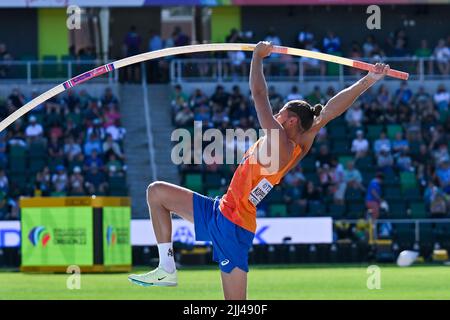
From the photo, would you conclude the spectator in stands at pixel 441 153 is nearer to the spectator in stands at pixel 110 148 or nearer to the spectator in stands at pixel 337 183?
the spectator in stands at pixel 337 183

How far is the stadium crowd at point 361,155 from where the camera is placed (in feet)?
96.0

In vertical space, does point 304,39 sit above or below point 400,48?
above

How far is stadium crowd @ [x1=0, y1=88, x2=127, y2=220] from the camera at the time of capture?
95.6ft

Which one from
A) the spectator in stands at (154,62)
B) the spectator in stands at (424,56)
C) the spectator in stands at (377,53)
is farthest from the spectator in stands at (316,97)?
the spectator in stands at (154,62)

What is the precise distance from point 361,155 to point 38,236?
989cm

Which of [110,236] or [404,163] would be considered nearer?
[110,236]

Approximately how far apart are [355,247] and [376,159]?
407 centimetres

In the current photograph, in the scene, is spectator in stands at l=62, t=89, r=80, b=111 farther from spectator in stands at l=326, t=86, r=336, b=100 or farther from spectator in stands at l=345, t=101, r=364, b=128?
spectator in stands at l=345, t=101, r=364, b=128

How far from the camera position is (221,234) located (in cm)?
1151

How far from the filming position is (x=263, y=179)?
11.4m

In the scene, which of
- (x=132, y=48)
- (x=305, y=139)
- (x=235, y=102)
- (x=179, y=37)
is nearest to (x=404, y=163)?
(x=235, y=102)

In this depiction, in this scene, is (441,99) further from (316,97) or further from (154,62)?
(154,62)

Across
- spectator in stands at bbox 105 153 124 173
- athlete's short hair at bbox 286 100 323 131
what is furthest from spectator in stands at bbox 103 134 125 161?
athlete's short hair at bbox 286 100 323 131
